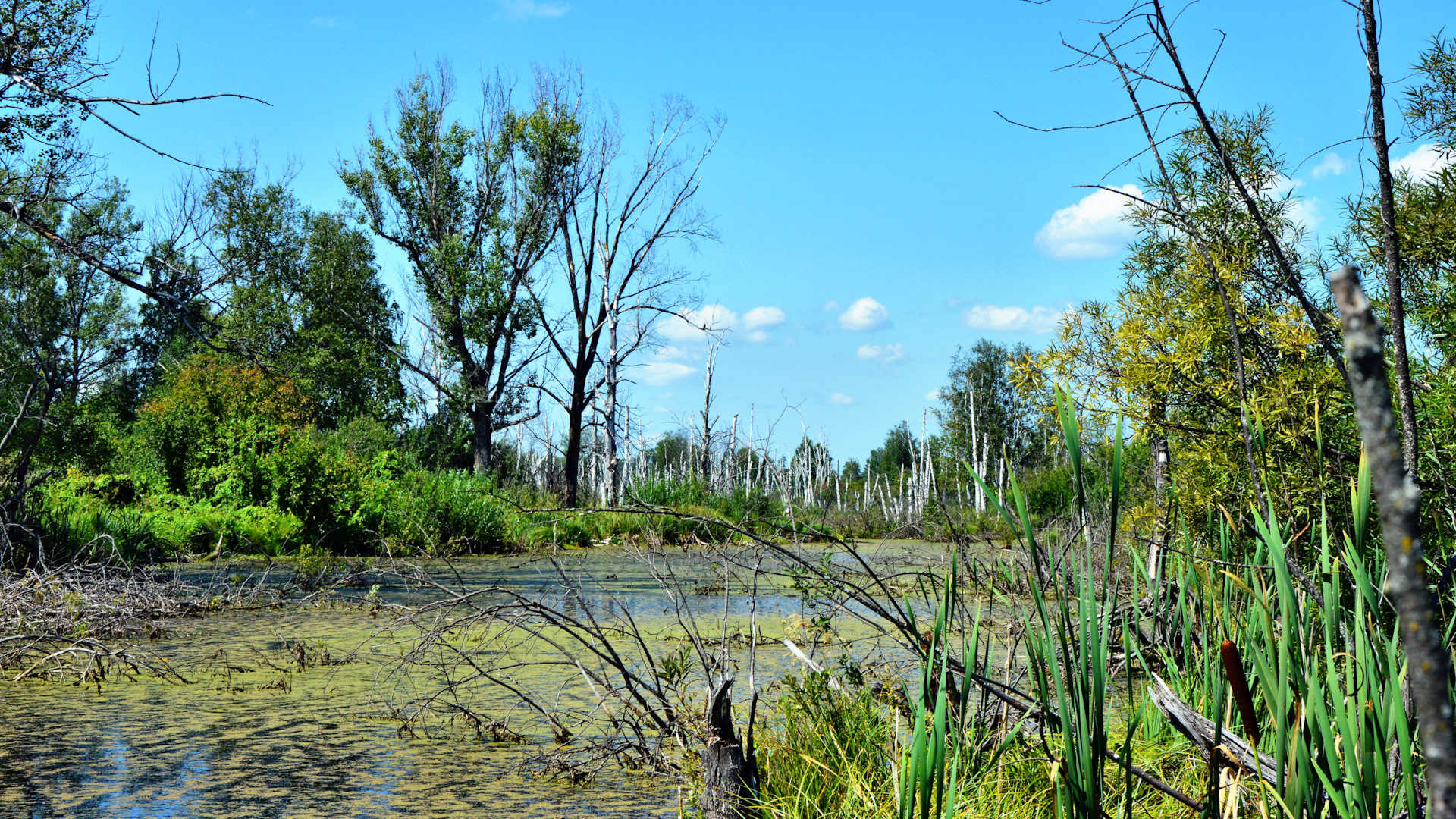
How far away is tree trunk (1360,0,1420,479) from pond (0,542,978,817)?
7.24 feet

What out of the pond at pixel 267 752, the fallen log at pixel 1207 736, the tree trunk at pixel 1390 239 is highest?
the tree trunk at pixel 1390 239

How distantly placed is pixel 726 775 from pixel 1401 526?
283cm

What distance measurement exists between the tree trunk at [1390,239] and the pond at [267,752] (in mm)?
2206

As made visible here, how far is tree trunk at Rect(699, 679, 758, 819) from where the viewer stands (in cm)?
306

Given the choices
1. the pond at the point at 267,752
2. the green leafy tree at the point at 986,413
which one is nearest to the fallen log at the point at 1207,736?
the pond at the point at 267,752

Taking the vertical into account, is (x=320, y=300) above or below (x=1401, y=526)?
above

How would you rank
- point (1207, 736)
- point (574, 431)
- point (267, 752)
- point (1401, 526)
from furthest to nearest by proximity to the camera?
point (574, 431), point (267, 752), point (1207, 736), point (1401, 526)

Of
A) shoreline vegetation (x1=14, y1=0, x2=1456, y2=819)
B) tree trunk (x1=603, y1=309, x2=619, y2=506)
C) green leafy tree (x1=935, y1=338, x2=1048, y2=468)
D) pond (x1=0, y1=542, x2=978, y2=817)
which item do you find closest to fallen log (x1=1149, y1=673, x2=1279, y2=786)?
shoreline vegetation (x1=14, y1=0, x2=1456, y2=819)

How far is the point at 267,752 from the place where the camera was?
4598 mm

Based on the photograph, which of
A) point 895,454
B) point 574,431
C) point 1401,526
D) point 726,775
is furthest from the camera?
point 895,454

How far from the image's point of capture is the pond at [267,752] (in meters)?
3.86

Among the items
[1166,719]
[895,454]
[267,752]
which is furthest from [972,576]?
[895,454]

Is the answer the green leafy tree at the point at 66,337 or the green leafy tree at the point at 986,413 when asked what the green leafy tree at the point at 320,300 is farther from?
the green leafy tree at the point at 986,413

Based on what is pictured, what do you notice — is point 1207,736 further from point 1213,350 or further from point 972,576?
point 1213,350
